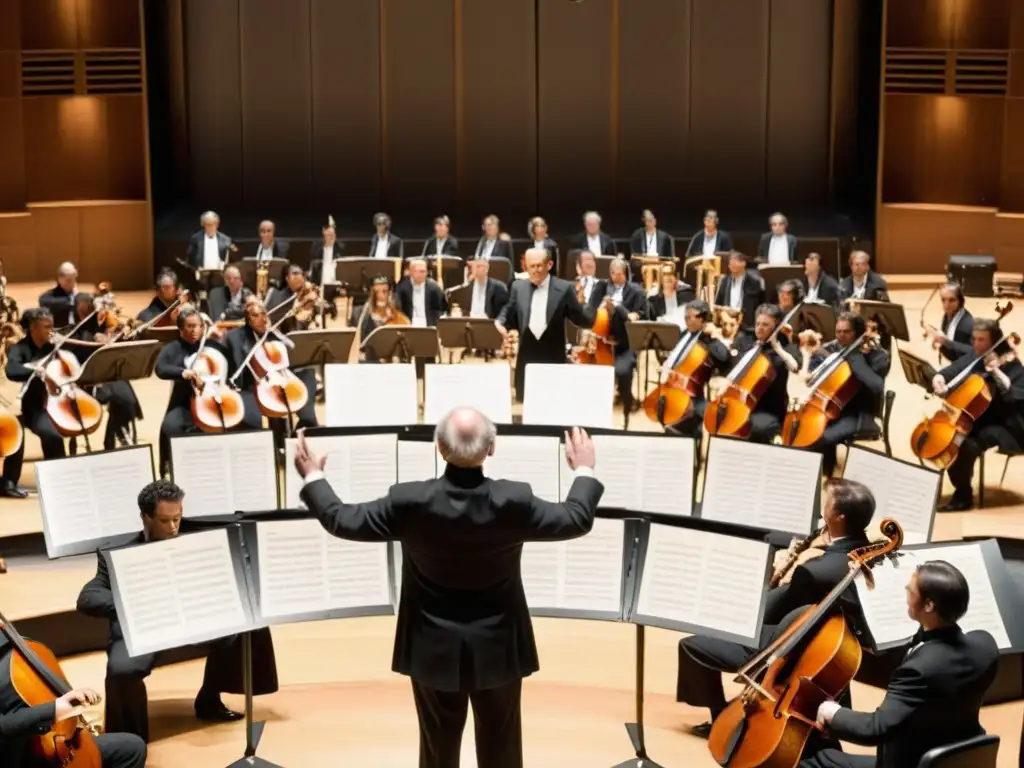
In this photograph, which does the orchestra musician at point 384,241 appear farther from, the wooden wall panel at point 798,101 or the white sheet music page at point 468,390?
the white sheet music page at point 468,390

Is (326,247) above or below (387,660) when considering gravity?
above

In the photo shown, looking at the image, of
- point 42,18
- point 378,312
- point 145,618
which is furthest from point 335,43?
point 145,618

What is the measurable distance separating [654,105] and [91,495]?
12124mm

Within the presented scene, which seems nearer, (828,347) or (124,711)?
(124,711)

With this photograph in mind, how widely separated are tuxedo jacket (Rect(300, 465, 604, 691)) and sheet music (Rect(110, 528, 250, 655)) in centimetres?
75

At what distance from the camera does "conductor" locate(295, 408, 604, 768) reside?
13.4ft

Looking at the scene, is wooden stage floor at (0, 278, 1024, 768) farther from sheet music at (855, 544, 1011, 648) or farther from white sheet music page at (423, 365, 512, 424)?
white sheet music page at (423, 365, 512, 424)

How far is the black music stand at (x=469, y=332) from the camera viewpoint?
955 cm

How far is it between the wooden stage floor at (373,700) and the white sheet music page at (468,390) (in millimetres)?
1316

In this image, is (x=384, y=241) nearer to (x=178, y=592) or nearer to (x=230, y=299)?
(x=230, y=299)

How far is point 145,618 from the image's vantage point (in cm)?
470

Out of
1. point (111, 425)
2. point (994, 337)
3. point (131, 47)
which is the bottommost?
point (111, 425)

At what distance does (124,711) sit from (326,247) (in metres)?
8.55

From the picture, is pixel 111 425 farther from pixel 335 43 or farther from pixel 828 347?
pixel 335 43
